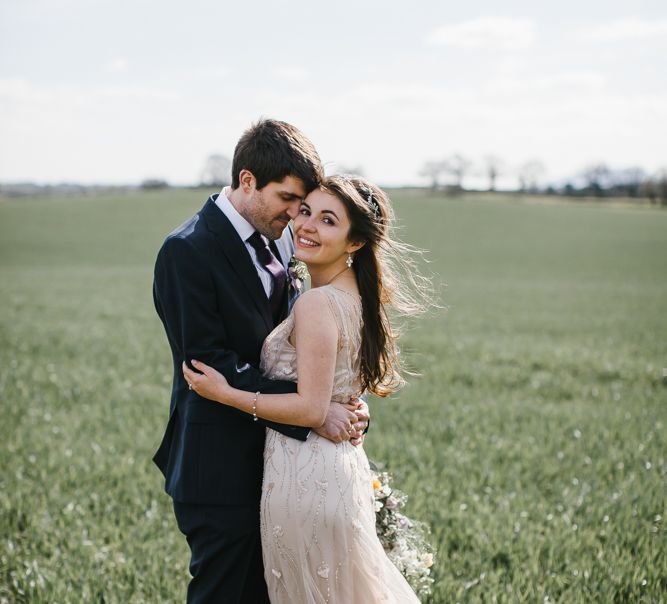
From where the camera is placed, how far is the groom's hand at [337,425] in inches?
124

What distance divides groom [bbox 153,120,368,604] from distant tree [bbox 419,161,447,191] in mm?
116914

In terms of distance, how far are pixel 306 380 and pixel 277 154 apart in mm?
1039

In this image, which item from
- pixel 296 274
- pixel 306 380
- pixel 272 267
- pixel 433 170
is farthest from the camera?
pixel 433 170

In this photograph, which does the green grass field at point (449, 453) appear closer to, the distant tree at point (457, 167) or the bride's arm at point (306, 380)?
the bride's arm at point (306, 380)

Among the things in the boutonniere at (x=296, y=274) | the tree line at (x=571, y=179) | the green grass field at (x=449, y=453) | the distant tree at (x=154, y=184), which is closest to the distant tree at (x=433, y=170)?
the tree line at (x=571, y=179)

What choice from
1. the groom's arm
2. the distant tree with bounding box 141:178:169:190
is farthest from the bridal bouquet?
the distant tree with bounding box 141:178:169:190

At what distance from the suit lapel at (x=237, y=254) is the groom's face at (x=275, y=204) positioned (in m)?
0.14

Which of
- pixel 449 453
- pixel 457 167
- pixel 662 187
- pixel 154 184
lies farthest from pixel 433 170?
pixel 449 453

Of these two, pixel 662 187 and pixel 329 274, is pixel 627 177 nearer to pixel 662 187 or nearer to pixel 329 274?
pixel 662 187

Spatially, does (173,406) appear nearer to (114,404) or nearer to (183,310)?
(183,310)

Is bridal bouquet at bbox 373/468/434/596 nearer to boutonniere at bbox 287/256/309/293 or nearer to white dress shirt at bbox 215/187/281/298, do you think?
boutonniere at bbox 287/256/309/293

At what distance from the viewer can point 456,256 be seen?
Result: 49.4 metres

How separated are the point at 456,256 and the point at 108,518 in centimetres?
4532

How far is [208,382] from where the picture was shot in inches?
122
